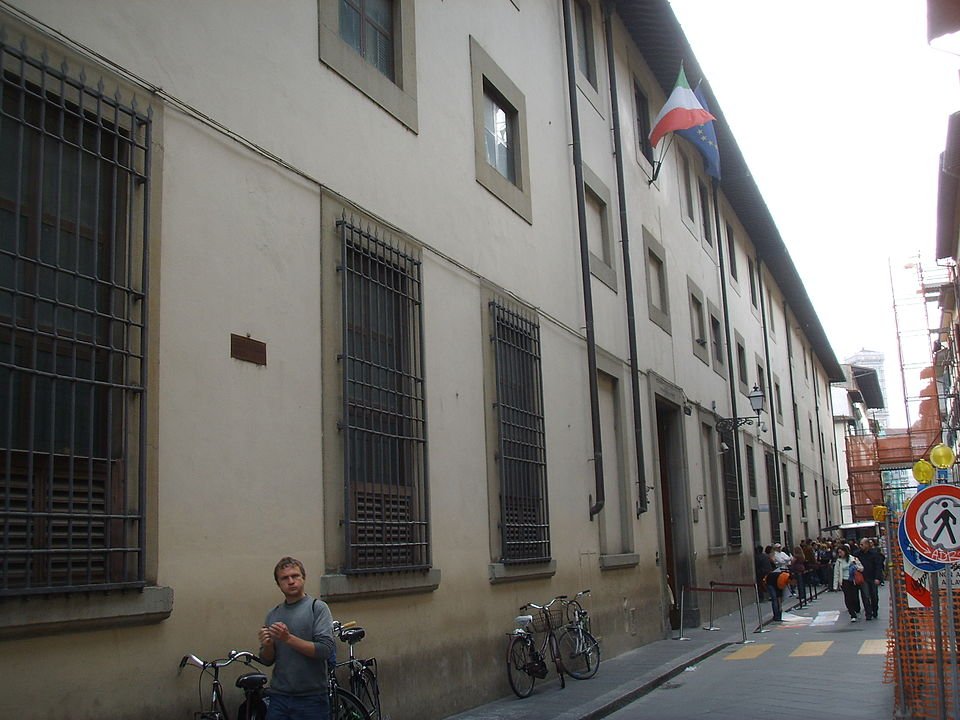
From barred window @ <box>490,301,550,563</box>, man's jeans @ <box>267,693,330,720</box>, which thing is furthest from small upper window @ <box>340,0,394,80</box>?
man's jeans @ <box>267,693,330,720</box>

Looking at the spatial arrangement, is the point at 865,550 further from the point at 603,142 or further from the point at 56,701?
the point at 56,701

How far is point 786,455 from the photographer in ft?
121

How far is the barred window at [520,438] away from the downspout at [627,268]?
4.10m

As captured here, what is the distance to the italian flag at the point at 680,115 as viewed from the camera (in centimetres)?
1869

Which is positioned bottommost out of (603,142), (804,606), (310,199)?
(804,606)

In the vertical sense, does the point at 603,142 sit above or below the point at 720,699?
above

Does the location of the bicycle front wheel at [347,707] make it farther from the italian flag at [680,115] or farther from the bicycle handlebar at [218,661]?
the italian flag at [680,115]

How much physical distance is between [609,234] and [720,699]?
818cm

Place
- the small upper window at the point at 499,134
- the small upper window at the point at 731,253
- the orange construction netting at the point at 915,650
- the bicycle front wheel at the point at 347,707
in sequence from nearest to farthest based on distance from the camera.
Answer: the bicycle front wheel at the point at 347,707 < the orange construction netting at the point at 915,650 < the small upper window at the point at 499,134 < the small upper window at the point at 731,253

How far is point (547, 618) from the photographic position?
12.4 metres

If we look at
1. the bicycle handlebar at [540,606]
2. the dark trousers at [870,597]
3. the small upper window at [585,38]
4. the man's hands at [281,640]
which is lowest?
the dark trousers at [870,597]

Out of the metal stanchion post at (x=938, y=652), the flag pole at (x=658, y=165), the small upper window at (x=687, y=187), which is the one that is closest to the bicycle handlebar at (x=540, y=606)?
the metal stanchion post at (x=938, y=652)

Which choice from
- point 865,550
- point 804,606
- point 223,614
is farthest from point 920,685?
point 804,606

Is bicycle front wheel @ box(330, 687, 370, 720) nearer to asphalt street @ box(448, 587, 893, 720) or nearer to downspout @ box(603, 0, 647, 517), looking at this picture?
asphalt street @ box(448, 587, 893, 720)
